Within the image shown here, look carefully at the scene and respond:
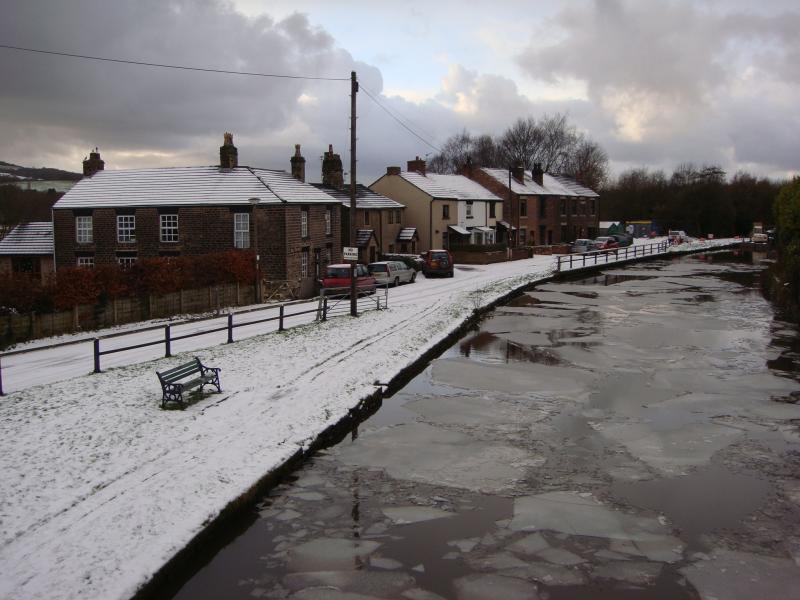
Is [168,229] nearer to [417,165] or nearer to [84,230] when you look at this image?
[84,230]

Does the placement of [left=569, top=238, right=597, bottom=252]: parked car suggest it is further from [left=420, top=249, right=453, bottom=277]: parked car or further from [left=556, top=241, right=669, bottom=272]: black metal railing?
[left=420, top=249, right=453, bottom=277]: parked car

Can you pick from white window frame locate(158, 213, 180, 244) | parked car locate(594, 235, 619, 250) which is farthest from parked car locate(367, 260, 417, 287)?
parked car locate(594, 235, 619, 250)

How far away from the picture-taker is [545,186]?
7675cm

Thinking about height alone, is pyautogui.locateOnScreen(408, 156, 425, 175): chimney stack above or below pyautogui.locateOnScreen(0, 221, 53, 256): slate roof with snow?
above

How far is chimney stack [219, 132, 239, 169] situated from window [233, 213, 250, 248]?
4515 millimetres

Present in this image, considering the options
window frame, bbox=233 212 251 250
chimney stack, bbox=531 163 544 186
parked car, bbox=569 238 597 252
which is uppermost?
chimney stack, bbox=531 163 544 186

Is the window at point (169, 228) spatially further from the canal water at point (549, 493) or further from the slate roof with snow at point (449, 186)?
the slate roof with snow at point (449, 186)

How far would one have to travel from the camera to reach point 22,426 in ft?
41.1

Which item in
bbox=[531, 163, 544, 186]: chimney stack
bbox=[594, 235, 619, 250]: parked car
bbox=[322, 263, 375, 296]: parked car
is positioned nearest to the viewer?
bbox=[322, 263, 375, 296]: parked car

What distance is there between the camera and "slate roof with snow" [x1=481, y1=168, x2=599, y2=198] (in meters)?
71.4

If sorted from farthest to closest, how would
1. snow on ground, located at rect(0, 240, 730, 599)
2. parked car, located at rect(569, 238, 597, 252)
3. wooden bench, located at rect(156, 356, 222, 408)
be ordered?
parked car, located at rect(569, 238, 597, 252) → wooden bench, located at rect(156, 356, 222, 408) → snow on ground, located at rect(0, 240, 730, 599)

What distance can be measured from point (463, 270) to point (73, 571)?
150 feet

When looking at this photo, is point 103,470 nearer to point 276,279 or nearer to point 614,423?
point 614,423

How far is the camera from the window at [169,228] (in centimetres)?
3941
